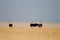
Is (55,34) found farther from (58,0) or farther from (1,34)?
(1,34)

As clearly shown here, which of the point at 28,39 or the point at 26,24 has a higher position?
the point at 26,24

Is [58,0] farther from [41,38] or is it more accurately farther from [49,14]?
[41,38]

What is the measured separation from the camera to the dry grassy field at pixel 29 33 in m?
0.89

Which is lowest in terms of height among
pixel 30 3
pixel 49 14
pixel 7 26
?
pixel 7 26

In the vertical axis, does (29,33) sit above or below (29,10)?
below

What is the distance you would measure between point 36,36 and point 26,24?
0.15m

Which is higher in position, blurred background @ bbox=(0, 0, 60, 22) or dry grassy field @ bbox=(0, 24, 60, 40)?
blurred background @ bbox=(0, 0, 60, 22)

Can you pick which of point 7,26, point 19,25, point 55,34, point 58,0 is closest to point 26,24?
point 19,25

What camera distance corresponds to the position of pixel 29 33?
91 cm

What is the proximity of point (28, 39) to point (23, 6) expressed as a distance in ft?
1.12

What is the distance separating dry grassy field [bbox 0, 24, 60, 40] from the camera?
89 cm

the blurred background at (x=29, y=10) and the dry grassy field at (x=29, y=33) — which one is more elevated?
the blurred background at (x=29, y=10)

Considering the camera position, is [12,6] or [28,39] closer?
[28,39]

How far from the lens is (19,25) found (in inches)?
37.1
